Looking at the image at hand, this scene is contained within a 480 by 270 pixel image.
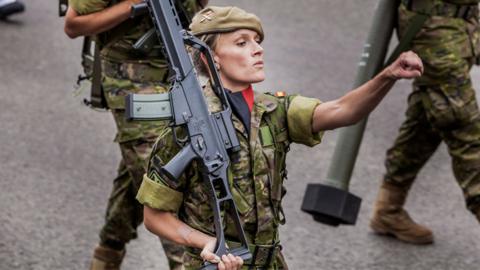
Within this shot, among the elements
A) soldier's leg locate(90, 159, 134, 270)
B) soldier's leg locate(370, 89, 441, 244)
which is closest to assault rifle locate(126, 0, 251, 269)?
soldier's leg locate(90, 159, 134, 270)

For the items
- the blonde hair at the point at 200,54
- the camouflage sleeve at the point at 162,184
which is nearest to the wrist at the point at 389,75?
the blonde hair at the point at 200,54

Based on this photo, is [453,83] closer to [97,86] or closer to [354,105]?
[97,86]

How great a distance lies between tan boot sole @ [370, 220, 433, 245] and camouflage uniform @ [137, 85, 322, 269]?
2.81 m

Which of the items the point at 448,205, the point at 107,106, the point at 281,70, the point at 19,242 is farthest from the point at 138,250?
the point at 281,70

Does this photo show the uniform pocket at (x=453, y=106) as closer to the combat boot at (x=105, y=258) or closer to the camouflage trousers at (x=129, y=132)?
the camouflage trousers at (x=129, y=132)

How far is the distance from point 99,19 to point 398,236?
237 cm

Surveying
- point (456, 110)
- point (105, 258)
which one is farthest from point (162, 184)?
point (456, 110)

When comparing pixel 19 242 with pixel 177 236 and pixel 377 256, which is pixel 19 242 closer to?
pixel 377 256

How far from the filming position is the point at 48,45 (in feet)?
37.0

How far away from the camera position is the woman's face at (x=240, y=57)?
13.7 feet

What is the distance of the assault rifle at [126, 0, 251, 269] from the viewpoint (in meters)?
4.03

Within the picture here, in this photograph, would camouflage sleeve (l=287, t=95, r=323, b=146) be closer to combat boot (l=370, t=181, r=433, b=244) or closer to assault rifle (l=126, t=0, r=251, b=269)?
assault rifle (l=126, t=0, r=251, b=269)

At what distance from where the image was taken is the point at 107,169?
315 inches

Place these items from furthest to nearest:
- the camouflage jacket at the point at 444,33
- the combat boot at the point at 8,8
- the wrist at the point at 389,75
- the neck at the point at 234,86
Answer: the combat boot at the point at 8,8 < the camouflage jacket at the point at 444,33 < the neck at the point at 234,86 < the wrist at the point at 389,75
